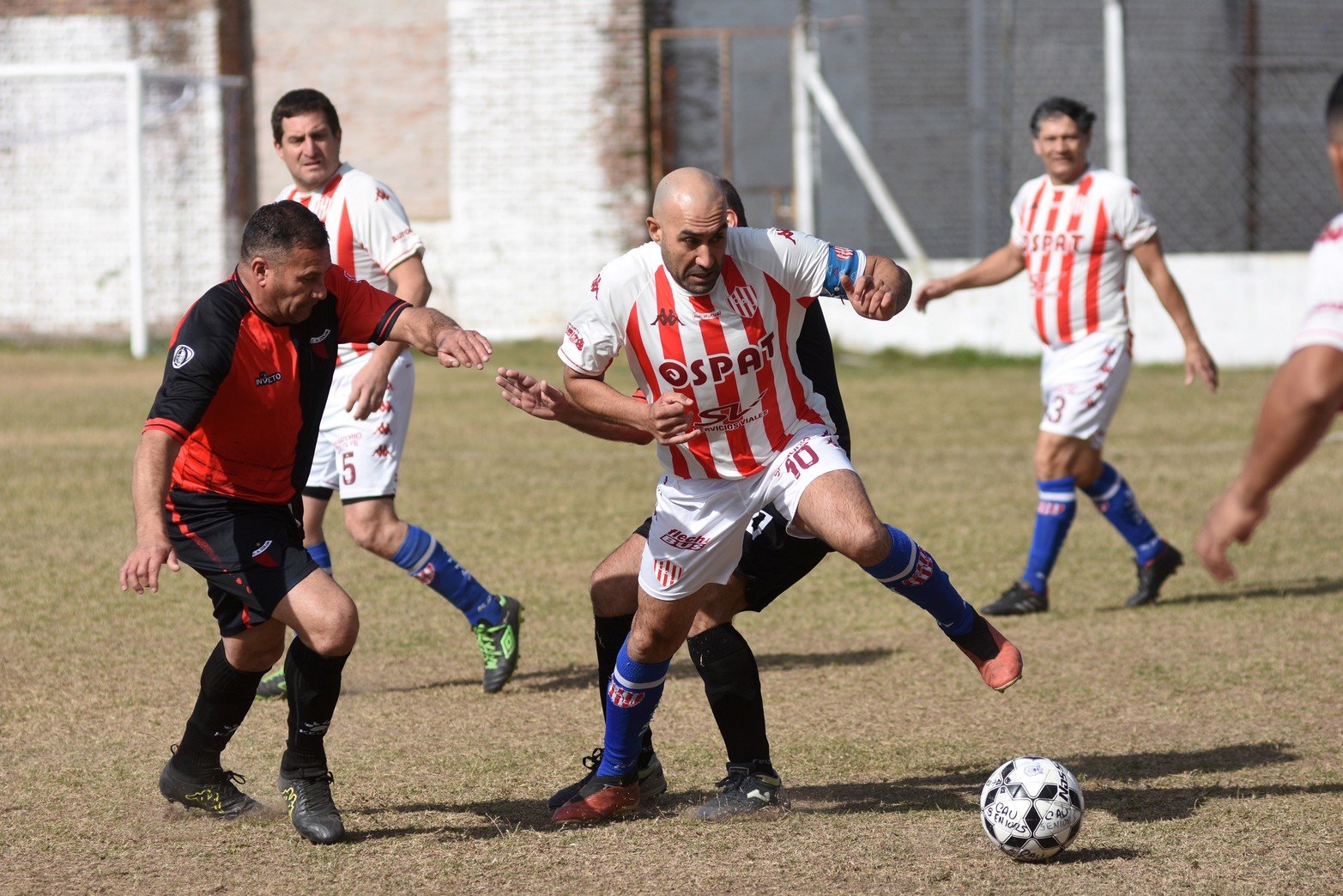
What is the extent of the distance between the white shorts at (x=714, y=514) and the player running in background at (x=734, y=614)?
19 cm

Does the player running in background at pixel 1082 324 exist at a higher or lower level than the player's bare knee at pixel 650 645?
higher

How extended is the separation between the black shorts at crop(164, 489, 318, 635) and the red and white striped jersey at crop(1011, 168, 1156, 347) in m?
4.72

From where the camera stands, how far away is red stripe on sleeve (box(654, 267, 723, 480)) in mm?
4727

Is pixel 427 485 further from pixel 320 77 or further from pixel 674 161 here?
pixel 320 77

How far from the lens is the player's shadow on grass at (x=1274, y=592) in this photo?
26.6 feet

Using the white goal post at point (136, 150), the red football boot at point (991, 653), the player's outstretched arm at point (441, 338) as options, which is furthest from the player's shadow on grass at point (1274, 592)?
the white goal post at point (136, 150)

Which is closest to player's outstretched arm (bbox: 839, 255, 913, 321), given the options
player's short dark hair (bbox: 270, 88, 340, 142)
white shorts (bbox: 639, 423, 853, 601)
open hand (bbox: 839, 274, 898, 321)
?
open hand (bbox: 839, 274, 898, 321)

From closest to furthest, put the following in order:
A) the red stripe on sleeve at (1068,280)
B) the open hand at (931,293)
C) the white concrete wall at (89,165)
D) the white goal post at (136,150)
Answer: the open hand at (931,293) → the red stripe on sleeve at (1068,280) → the white goal post at (136,150) → the white concrete wall at (89,165)

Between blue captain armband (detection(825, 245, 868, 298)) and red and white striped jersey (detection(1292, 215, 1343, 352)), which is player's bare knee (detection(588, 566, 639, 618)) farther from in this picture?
red and white striped jersey (detection(1292, 215, 1343, 352))

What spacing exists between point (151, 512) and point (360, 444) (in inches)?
95.6

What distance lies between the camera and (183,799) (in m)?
5.00

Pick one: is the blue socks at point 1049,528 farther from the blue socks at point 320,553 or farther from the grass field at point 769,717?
the blue socks at point 320,553

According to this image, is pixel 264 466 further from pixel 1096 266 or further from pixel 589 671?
pixel 1096 266

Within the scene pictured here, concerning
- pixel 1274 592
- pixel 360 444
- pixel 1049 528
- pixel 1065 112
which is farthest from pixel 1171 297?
pixel 360 444
